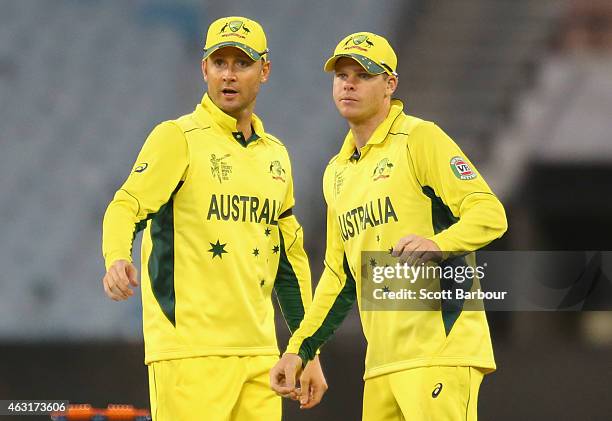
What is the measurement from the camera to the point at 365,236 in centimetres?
326

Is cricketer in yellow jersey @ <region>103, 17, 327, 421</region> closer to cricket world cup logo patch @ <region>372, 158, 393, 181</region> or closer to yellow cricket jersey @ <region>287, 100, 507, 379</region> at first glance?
yellow cricket jersey @ <region>287, 100, 507, 379</region>

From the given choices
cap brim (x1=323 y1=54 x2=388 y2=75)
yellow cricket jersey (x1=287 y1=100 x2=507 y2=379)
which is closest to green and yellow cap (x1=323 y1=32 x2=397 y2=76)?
cap brim (x1=323 y1=54 x2=388 y2=75)

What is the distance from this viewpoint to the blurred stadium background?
225 inches

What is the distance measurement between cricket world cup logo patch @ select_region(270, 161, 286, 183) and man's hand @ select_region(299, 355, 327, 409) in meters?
0.62

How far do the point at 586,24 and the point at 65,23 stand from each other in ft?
11.6

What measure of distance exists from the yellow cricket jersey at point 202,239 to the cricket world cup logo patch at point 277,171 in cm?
9

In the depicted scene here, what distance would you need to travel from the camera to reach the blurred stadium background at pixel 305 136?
5715 mm

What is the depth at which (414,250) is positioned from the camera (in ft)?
9.07

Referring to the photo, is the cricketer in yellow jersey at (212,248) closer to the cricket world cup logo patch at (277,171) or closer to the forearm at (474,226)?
the cricket world cup logo patch at (277,171)

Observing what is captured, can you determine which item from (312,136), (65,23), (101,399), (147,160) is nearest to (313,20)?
(312,136)

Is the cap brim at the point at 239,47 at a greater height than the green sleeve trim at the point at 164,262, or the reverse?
the cap brim at the point at 239,47

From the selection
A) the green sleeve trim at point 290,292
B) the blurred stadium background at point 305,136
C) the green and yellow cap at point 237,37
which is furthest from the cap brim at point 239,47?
the blurred stadium background at point 305,136

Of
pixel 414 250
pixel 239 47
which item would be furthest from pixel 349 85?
pixel 414 250

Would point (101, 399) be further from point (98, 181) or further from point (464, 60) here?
point (464, 60)
